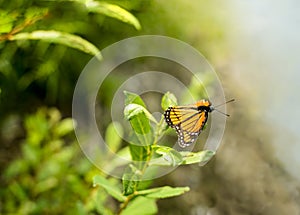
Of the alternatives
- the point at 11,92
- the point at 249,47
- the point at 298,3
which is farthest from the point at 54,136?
the point at 298,3

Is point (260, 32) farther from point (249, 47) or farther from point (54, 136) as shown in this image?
point (54, 136)

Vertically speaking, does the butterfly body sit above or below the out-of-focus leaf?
below

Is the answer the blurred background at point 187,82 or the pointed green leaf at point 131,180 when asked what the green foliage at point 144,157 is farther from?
the blurred background at point 187,82

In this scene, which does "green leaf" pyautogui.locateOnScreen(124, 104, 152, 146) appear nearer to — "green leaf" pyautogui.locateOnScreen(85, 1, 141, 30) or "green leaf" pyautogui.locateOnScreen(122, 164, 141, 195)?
"green leaf" pyautogui.locateOnScreen(122, 164, 141, 195)

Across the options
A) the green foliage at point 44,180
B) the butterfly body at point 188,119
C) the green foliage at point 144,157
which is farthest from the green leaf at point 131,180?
the green foliage at point 44,180

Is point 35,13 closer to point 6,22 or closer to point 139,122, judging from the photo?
point 6,22

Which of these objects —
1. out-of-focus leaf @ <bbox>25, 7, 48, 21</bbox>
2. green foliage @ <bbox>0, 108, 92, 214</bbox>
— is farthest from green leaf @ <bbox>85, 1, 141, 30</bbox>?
green foliage @ <bbox>0, 108, 92, 214</bbox>
